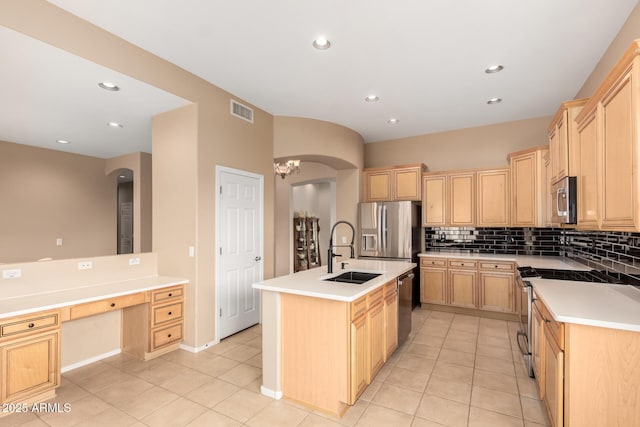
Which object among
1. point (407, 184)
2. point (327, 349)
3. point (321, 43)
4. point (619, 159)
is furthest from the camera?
point (407, 184)

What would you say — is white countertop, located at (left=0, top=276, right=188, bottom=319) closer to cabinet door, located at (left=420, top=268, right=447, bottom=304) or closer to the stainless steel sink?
the stainless steel sink

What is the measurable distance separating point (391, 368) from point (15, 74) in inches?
A: 171

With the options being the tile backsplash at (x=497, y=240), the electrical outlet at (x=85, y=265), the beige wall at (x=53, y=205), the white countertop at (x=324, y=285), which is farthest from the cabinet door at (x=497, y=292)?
the beige wall at (x=53, y=205)

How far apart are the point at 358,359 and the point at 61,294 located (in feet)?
8.92

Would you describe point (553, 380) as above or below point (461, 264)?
below

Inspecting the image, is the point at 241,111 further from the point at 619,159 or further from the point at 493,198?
the point at 493,198

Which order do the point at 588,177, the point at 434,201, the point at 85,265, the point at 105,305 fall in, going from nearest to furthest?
1. the point at 588,177
2. the point at 105,305
3. the point at 85,265
4. the point at 434,201

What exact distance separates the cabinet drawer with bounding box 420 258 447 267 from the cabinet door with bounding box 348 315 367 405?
2902 millimetres

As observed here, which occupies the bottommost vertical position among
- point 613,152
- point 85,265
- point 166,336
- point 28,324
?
point 166,336

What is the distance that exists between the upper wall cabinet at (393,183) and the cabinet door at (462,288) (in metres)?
1.38

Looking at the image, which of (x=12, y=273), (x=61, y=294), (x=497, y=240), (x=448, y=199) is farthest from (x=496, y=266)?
(x=12, y=273)

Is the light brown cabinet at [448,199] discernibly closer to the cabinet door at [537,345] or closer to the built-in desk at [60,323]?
the cabinet door at [537,345]

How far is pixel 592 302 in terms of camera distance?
197cm

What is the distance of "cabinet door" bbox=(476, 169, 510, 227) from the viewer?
4.71m
